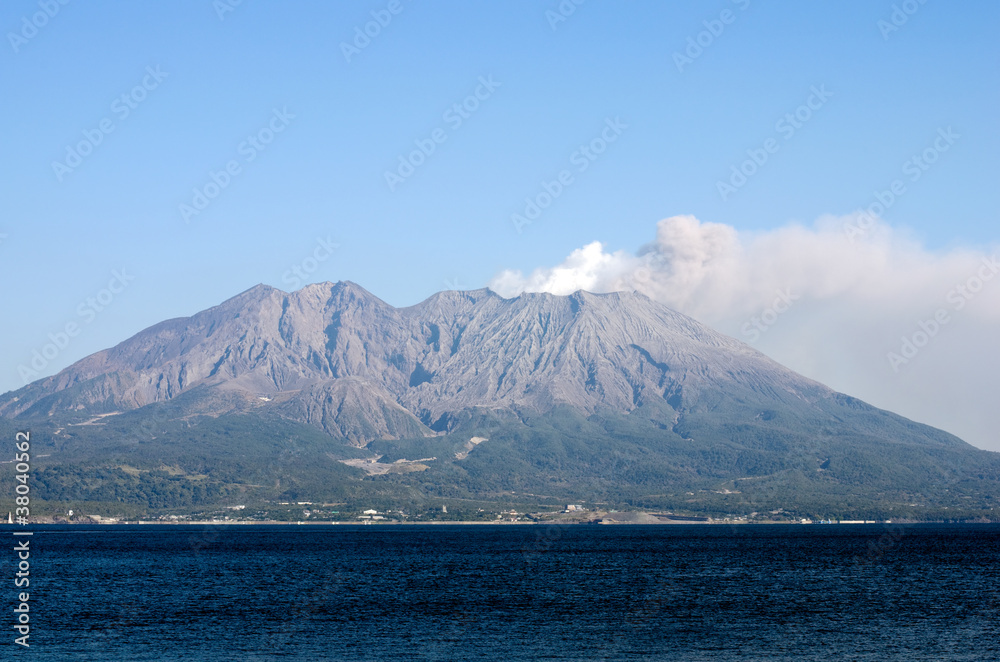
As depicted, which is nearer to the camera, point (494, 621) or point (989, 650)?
point (989, 650)

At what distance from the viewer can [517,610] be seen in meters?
92.0

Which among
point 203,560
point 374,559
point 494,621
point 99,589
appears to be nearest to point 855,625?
point 494,621

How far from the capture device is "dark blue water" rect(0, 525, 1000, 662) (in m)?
71.1

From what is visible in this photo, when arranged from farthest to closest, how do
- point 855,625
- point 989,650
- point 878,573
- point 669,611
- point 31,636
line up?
point 878,573 < point 669,611 < point 855,625 < point 31,636 < point 989,650

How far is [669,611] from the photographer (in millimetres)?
90500

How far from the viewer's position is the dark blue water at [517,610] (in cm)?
7106

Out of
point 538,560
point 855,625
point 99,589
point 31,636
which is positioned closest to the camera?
point 31,636

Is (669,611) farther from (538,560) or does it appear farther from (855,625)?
(538,560)

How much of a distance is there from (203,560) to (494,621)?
94.0m

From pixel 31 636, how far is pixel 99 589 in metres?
37.5

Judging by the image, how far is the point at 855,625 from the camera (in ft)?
266

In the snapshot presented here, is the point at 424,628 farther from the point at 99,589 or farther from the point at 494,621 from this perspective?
the point at 99,589

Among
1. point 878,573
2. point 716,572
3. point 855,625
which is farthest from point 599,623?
point 878,573

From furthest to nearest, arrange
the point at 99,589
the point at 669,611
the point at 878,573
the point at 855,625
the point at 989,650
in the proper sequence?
the point at 878,573 → the point at 99,589 → the point at 669,611 → the point at 855,625 → the point at 989,650
